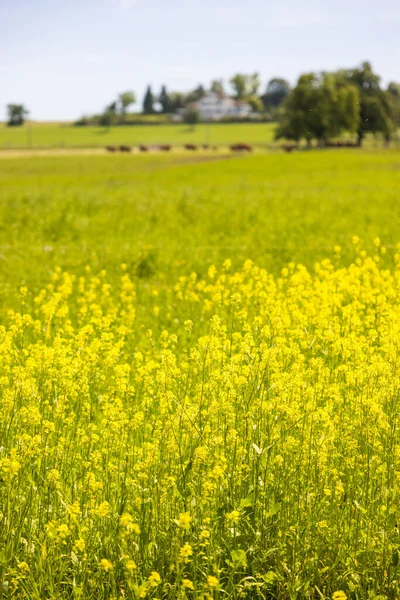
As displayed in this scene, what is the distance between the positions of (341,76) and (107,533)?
67.3m

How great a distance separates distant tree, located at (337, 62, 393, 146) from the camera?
7071 cm

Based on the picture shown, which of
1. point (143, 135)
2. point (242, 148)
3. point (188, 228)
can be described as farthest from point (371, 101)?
point (143, 135)

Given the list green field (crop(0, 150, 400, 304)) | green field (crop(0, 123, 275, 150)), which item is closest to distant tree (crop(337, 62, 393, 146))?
green field (crop(0, 123, 275, 150))

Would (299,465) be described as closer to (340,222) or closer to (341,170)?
(340,222)

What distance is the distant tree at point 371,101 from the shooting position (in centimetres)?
7071

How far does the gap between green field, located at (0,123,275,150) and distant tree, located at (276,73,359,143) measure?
5405 cm

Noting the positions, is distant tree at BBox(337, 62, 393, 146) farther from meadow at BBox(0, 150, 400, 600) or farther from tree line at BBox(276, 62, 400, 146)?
meadow at BBox(0, 150, 400, 600)

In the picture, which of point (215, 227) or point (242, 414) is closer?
point (242, 414)

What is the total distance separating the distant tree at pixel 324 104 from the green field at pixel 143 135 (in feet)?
177

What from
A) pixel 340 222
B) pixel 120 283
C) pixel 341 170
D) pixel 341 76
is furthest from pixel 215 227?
pixel 341 76

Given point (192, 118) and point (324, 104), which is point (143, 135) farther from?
point (324, 104)

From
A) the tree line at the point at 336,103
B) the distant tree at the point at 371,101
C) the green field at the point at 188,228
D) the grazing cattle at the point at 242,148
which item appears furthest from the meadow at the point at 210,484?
the grazing cattle at the point at 242,148

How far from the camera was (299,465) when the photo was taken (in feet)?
14.7

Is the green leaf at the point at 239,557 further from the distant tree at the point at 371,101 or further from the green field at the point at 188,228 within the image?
the distant tree at the point at 371,101
